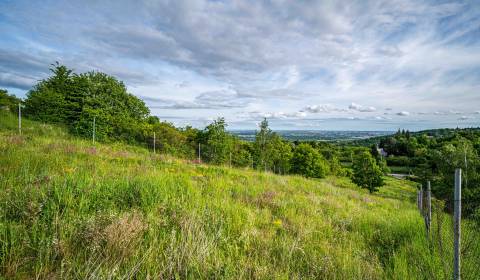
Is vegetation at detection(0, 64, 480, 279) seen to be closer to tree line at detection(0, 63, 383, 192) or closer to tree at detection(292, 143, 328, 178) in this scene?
tree line at detection(0, 63, 383, 192)

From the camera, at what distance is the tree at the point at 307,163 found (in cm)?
4431

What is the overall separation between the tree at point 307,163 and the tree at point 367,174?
6.35m

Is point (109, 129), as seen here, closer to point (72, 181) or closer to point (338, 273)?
point (72, 181)

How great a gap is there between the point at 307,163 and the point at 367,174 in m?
10.9

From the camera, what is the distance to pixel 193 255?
252cm

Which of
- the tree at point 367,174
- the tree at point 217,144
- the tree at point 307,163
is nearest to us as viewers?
the tree at point 217,144

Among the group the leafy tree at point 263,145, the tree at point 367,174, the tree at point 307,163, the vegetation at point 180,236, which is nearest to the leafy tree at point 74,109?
the vegetation at point 180,236

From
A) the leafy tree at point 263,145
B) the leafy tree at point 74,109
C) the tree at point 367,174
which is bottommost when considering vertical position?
the tree at point 367,174

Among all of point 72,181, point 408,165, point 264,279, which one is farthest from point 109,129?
point 408,165

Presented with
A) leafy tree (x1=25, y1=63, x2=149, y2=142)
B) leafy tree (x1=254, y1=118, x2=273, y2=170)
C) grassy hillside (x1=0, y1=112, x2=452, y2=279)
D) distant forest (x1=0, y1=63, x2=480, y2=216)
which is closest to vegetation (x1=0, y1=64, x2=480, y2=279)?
grassy hillside (x1=0, y1=112, x2=452, y2=279)

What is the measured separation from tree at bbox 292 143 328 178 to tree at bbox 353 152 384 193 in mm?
6352

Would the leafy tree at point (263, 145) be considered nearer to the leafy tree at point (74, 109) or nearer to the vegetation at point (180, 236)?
the leafy tree at point (74, 109)

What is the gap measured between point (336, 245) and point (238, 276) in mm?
2140

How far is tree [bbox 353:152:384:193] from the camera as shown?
3975 centimetres
